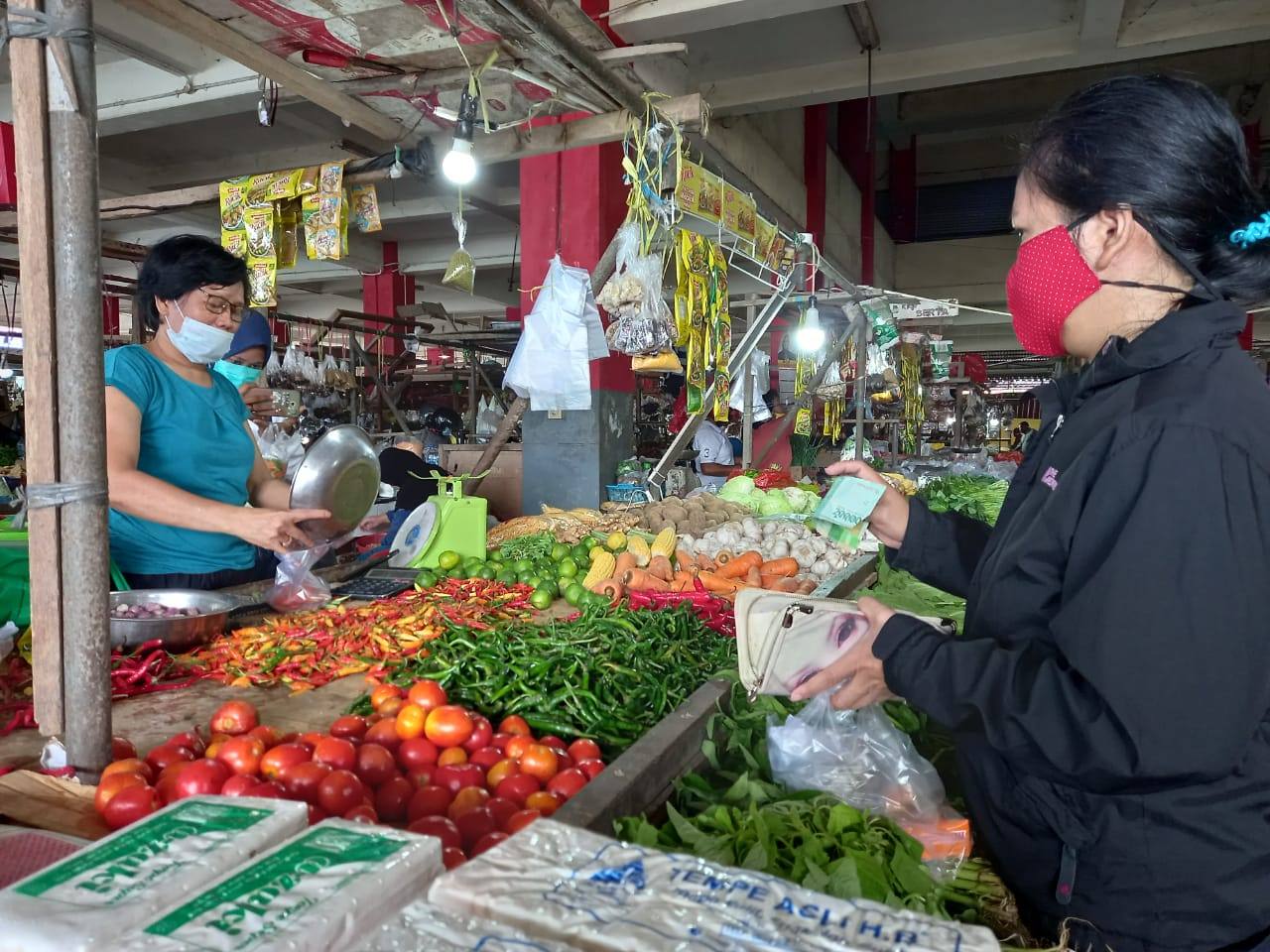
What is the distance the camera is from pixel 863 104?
14836mm

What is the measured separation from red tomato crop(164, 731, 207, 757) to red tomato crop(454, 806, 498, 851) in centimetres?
74

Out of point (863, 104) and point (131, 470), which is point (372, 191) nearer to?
point (131, 470)

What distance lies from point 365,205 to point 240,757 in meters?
4.23

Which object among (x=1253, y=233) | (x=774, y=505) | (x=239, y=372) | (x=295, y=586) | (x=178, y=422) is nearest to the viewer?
(x=1253, y=233)

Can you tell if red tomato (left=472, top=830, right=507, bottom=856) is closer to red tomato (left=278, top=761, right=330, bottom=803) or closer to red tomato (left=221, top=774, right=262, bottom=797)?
red tomato (left=278, top=761, right=330, bottom=803)

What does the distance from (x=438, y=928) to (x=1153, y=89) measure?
5.28 feet

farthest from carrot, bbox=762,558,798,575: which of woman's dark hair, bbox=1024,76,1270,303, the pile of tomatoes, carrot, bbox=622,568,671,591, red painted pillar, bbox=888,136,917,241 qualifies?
red painted pillar, bbox=888,136,917,241

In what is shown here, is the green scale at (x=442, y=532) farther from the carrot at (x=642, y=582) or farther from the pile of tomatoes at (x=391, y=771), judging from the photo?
the pile of tomatoes at (x=391, y=771)

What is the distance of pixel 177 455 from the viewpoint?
3209 millimetres

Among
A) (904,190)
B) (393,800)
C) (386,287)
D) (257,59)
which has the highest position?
(904,190)

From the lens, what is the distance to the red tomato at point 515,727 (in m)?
2.36

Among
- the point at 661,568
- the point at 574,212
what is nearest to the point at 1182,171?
the point at 661,568

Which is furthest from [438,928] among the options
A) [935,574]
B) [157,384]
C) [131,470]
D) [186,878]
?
[157,384]

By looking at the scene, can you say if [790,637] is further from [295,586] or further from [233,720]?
[295,586]
